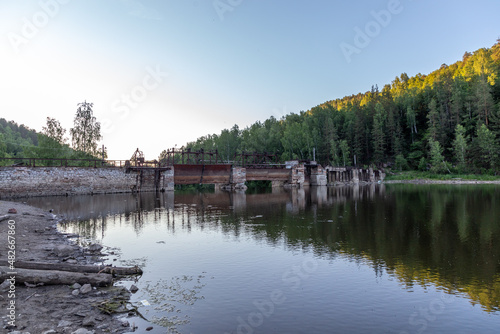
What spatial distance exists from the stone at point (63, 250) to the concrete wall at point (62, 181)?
3655cm

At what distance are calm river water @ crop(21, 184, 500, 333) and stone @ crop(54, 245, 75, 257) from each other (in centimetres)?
156

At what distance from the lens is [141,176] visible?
53531 mm

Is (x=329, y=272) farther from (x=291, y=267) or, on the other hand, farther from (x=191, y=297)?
(x=191, y=297)

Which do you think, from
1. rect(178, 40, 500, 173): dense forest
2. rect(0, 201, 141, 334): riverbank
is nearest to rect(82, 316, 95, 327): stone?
rect(0, 201, 141, 334): riverbank

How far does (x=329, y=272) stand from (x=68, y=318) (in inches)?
306

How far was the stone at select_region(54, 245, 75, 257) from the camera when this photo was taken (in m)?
12.1

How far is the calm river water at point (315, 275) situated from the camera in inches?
288

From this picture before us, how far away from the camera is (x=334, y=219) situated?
2208cm

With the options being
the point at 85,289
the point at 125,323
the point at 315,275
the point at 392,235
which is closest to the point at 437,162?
the point at 392,235

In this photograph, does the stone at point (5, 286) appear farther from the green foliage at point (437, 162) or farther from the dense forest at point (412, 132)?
the green foliage at point (437, 162)

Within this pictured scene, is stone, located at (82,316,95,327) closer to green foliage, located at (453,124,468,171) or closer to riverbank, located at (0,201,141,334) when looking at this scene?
riverbank, located at (0,201,141,334)

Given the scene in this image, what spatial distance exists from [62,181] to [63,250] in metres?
38.2

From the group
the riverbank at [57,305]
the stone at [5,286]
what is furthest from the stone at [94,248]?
the stone at [5,286]

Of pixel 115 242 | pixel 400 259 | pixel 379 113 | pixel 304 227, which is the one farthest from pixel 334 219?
pixel 379 113
